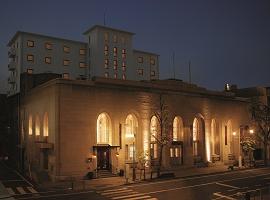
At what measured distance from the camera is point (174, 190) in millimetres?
32938

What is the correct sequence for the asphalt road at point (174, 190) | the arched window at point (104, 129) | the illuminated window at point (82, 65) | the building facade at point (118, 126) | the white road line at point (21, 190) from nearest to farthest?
the asphalt road at point (174, 190) → the white road line at point (21, 190) → the building facade at point (118, 126) → the arched window at point (104, 129) → the illuminated window at point (82, 65)

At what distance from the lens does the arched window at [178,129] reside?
5206cm

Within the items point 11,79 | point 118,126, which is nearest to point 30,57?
point 11,79

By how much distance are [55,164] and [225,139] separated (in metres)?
32.3

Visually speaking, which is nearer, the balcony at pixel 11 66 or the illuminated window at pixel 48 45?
the balcony at pixel 11 66

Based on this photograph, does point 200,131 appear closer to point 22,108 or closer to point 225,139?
point 225,139

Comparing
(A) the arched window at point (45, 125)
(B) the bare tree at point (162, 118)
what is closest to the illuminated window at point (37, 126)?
(A) the arched window at point (45, 125)

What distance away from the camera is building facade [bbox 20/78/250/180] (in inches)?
1576

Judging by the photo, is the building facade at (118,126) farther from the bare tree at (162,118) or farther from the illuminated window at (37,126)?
the bare tree at (162,118)

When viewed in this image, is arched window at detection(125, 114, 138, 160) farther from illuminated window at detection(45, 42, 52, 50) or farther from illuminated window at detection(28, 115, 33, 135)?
illuminated window at detection(45, 42, 52, 50)

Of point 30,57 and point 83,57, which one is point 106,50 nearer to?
point 83,57

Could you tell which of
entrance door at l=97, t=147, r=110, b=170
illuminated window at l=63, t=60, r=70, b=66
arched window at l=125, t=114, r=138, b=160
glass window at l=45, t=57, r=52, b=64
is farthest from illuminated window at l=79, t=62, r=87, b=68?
entrance door at l=97, t=147, r=110, b=170

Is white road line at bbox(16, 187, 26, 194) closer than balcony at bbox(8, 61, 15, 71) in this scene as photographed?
Yes

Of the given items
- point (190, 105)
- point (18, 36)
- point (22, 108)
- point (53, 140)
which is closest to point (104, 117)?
point (53, 140)
